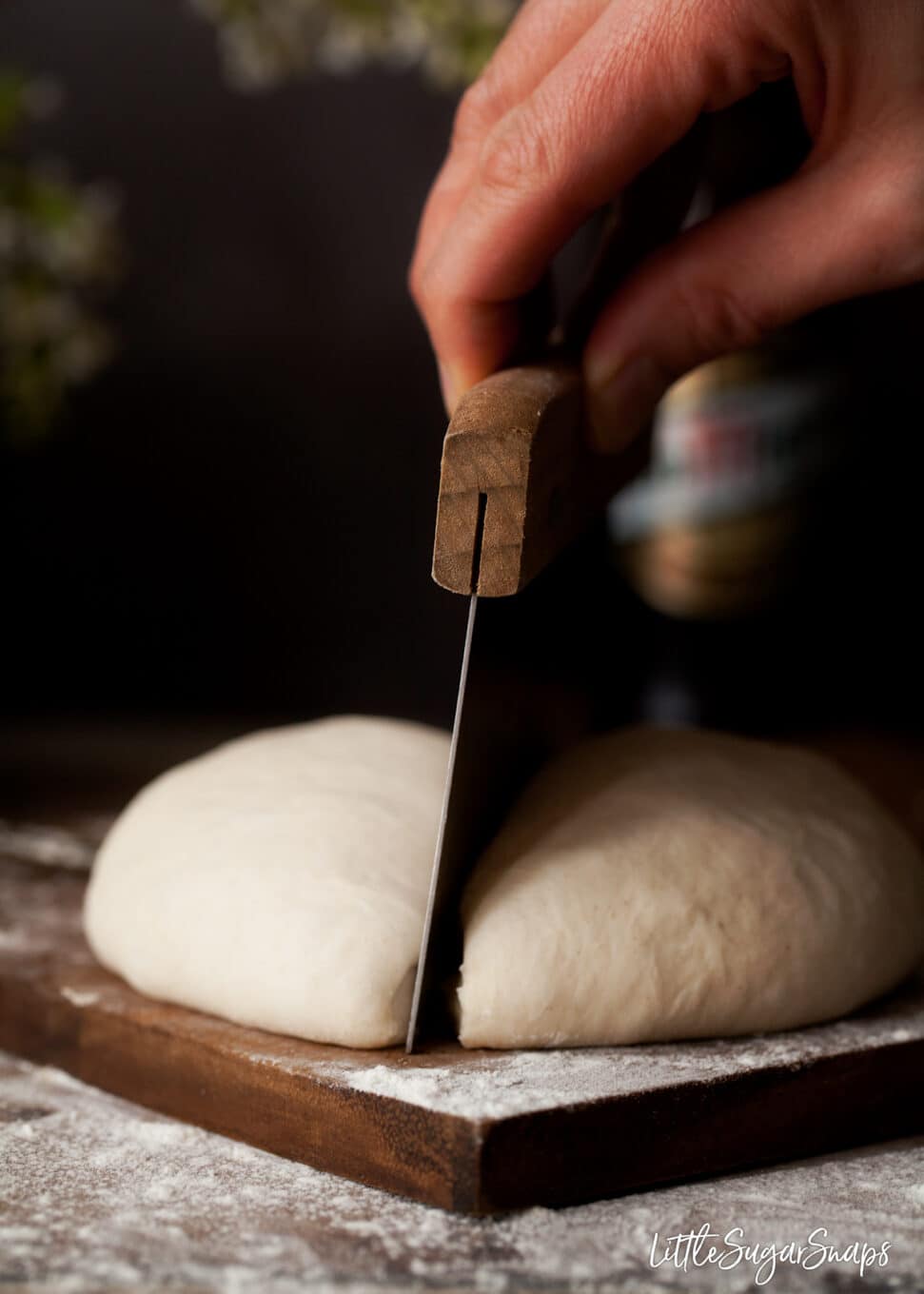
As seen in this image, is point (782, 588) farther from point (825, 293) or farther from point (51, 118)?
point (51, 118)

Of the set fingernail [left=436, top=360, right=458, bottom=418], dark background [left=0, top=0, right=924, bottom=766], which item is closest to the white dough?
fingernail [left=436, top=360, right=458, bottom=418]

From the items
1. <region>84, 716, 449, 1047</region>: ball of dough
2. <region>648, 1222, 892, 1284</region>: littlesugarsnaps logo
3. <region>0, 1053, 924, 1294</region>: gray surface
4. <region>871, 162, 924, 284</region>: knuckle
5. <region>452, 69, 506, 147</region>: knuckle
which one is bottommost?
<region>0, 1053, 924, 1294</region>: gray surface

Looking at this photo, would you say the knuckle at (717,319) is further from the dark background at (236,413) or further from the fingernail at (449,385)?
the dark background at (236,413)

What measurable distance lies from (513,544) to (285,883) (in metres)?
0.26

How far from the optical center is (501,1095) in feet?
2.49

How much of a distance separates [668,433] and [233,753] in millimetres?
769

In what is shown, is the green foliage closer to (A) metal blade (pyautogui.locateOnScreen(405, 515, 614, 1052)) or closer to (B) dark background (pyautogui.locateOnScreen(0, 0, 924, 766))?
(B) dark background (pyautogui.locateOnScreen(0, 0, 924, 766))

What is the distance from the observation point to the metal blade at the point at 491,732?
2.73ft

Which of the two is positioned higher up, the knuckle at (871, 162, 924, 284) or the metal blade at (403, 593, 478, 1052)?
the knuckle at (871, 162, 924, 284)

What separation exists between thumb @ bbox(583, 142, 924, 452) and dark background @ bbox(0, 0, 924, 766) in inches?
50.5

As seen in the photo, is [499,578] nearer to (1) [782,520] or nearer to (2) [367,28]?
(1) [782,520]

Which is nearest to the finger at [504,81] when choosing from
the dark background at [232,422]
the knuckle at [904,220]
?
the knuckle at [904,220]

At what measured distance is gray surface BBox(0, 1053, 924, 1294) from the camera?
26.4 inches

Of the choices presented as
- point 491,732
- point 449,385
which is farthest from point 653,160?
point 491,732
